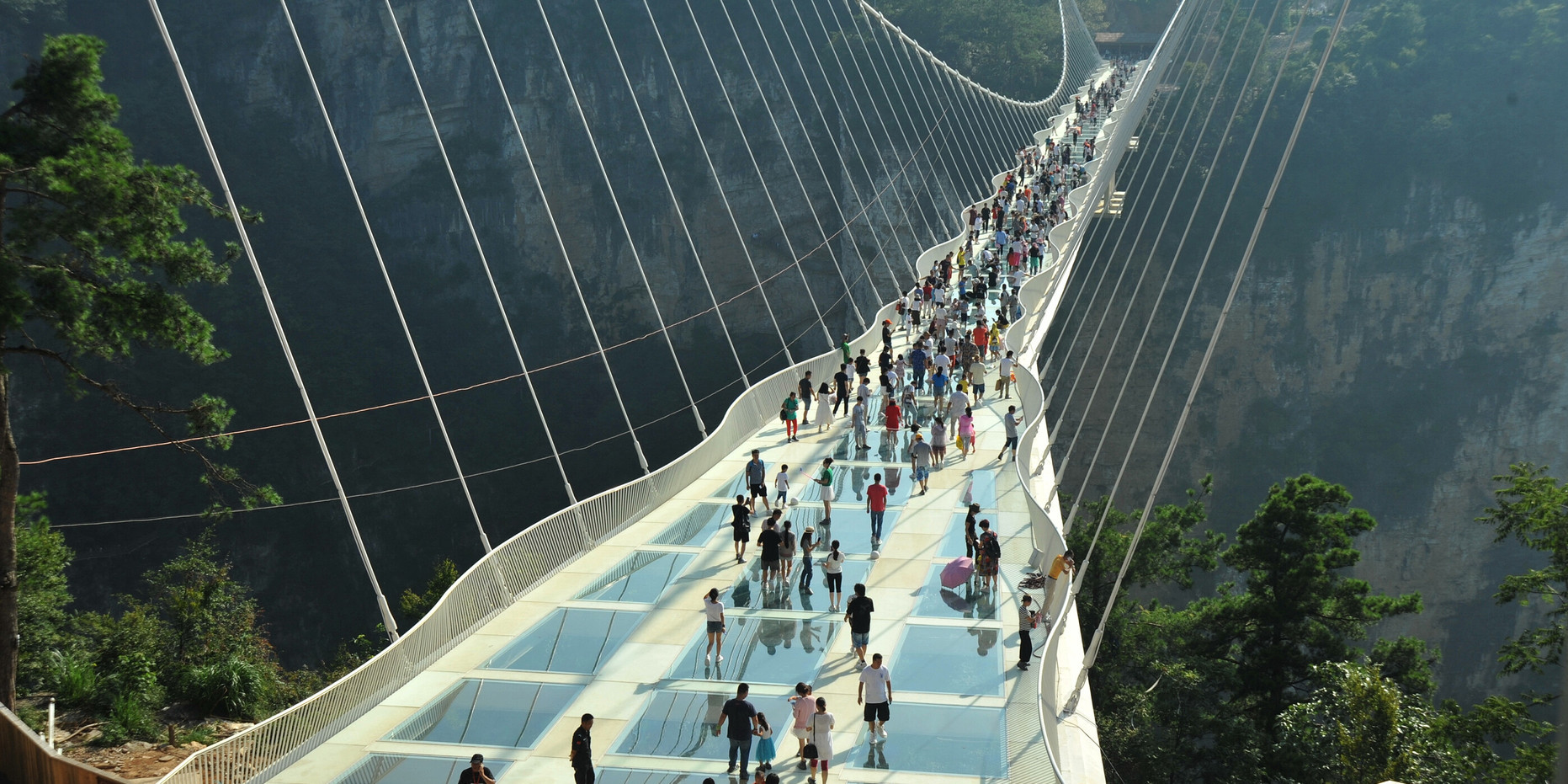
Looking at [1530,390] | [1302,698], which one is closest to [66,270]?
[1302,698]

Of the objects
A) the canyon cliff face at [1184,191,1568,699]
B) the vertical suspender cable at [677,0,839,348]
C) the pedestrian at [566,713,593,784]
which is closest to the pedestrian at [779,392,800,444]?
the vertical suspender cable at [677,0,839,348]

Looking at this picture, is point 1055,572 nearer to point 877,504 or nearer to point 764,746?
point 877,504

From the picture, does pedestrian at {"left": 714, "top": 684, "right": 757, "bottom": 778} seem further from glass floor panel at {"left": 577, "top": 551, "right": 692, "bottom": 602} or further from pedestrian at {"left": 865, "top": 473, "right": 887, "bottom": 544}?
pedestrian at {"left": 865, "top": 473, "right": 887, "bottom": 544}

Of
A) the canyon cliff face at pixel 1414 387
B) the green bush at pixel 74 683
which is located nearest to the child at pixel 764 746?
the green bush at pixel 74 683

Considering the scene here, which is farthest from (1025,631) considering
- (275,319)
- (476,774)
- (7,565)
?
(7,565)

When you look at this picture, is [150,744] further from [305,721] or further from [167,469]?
[167,469]
